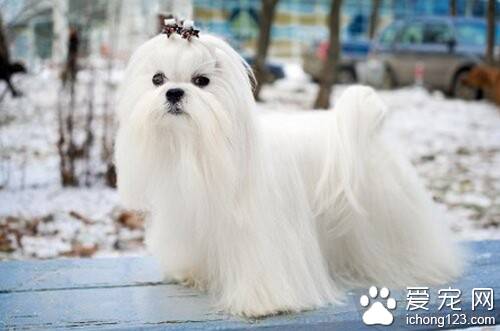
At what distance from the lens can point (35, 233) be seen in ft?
11.2

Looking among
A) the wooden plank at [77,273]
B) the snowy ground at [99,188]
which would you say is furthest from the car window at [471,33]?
the wooden plank at [77,273]

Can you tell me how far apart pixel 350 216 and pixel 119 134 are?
0.74m

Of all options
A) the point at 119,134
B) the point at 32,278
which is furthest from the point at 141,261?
the point at 119,134

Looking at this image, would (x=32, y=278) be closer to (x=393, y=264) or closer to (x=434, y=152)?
(x=393, y=264)

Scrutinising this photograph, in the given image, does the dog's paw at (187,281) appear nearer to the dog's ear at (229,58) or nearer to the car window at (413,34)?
the dog's ear at (229,58)

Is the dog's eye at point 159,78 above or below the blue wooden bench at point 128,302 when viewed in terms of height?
above

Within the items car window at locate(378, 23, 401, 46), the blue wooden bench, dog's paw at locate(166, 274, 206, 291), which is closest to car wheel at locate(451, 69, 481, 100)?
car window at locate(378, 23, 401, 46)

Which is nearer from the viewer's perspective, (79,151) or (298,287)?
(298,287)

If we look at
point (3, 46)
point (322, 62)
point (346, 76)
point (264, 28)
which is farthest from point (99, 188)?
point (346, 76)

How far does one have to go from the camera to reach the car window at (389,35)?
11078 millimetres

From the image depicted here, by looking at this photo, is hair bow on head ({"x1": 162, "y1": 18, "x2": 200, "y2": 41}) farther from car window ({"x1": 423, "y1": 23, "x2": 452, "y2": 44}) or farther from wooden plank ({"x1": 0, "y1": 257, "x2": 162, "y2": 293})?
car window ({"x1": 423, "y1": 23, "x2": 452, "y2": 44})

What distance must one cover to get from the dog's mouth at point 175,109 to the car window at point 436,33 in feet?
31.7

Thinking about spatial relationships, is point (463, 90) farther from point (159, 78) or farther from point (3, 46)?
point (159, 78)

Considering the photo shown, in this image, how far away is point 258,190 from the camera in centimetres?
173
